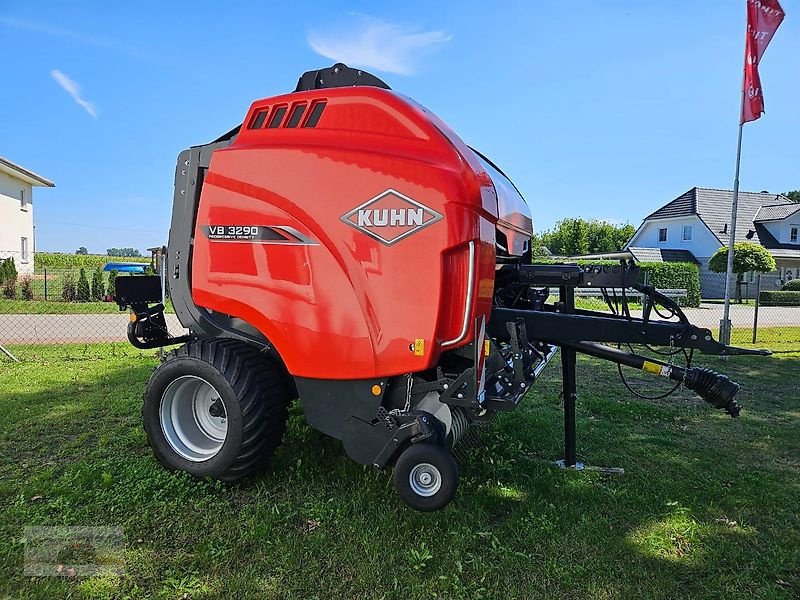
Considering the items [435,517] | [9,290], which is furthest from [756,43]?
[9,290]

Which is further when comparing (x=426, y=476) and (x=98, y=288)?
(x=98, y=288)

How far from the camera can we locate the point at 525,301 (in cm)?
440

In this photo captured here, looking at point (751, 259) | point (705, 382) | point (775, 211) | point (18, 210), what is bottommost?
point (705, 382)

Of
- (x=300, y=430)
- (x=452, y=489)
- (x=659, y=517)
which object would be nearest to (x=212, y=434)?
(x=300, y=430)

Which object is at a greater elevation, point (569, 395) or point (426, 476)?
point (569, 395)

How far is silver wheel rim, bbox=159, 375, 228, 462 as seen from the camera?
11.6 ft

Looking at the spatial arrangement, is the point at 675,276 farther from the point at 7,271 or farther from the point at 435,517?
the point at 7,271

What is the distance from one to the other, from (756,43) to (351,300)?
923cm

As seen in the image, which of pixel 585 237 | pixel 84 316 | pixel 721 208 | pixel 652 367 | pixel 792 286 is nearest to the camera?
pixel 652 367

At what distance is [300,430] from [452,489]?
1919mm

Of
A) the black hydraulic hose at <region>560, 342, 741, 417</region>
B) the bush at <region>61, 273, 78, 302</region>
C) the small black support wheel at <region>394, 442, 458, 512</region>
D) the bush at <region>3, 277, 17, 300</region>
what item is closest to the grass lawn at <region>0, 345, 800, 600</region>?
the small black support wheel at <region>394, 442, 458, 512</region>

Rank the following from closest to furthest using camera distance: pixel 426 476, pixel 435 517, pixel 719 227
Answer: pixel 426 476
pixel 435 517
pixel 719 227

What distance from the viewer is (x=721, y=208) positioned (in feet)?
112

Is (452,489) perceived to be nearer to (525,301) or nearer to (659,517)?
(659,517)
